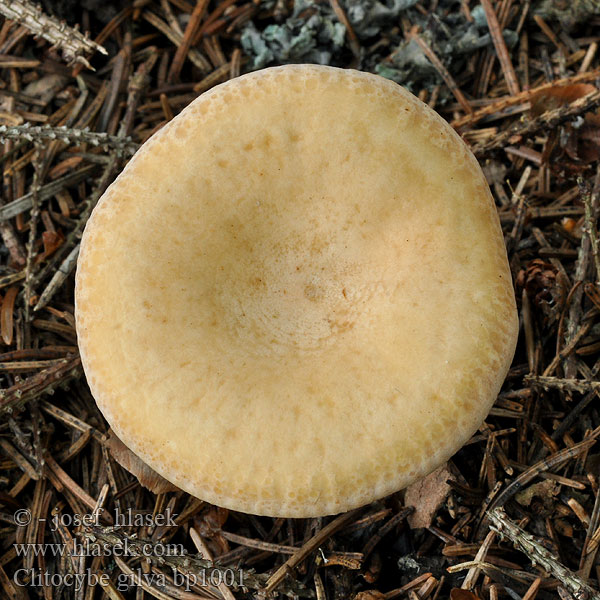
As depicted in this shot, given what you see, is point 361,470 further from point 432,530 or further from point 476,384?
Answer: point 432,530

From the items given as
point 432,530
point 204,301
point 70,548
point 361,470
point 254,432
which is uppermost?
point 204,301

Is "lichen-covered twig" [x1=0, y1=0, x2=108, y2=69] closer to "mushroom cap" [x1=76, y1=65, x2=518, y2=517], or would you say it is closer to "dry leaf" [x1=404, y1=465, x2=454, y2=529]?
"mushroom cap" [x1=76, y1=65, x2=518, y2=517]

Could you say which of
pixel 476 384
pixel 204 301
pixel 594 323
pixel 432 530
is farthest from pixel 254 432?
pixel 594 323

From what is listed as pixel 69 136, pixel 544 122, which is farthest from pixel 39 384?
pixel 544 122

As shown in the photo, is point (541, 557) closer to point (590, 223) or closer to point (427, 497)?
point (427, 497)

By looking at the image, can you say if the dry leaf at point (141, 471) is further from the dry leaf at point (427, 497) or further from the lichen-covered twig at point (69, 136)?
the lichen-covered twig at point (69, 136)

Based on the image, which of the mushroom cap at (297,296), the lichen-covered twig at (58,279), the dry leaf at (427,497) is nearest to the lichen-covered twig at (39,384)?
the lichen-covered twig at (58,279)
